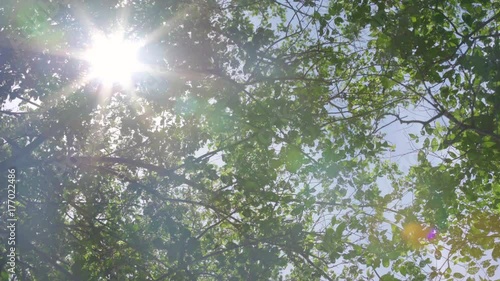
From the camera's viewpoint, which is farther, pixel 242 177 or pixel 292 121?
pixel 242 177

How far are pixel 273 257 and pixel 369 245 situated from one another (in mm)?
1395

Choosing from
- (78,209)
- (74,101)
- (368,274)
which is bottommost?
(368,274)

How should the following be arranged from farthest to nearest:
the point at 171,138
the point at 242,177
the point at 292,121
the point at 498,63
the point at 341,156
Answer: the point at 171,138 < the point at 242,177 < the point at 292,121 < the point at 341,156 < the point at 498,63

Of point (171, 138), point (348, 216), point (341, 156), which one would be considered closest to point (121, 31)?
point (171, 138)

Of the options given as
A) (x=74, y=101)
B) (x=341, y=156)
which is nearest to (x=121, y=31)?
(x=74, y=101)

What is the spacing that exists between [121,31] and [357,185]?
15.7ft

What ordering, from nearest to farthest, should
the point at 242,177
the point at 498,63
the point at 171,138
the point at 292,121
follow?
the point at 498,63 < the point at 292,121 < the point at 242,177 < the point at 171,138

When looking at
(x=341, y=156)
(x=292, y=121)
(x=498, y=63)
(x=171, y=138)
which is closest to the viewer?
(x=498, y=63)

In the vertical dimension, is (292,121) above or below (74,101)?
below

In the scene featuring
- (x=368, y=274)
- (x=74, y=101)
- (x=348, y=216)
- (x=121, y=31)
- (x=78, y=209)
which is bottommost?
(x=368, y=274)

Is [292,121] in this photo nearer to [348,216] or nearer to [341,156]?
[341,156]

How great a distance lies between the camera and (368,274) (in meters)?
6.87

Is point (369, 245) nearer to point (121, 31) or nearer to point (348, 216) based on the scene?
point (348, 216)

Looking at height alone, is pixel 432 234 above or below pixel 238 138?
below
